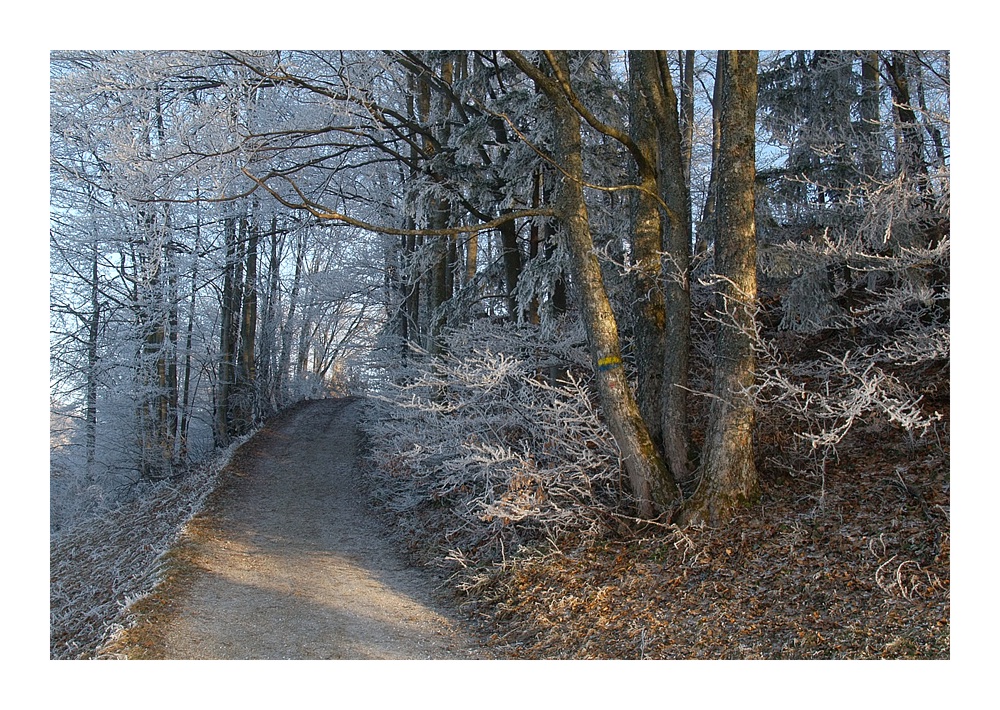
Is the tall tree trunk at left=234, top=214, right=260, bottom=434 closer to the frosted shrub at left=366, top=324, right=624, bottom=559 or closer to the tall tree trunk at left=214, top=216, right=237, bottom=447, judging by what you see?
the tall tree trunk at left=214, top=216, right=237, bottom=447

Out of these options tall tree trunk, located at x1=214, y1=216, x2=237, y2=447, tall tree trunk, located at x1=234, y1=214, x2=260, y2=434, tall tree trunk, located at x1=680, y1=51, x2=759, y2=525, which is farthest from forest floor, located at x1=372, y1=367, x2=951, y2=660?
tall tree trunk, located at x1=234, y1=214, x2=260, y2=434

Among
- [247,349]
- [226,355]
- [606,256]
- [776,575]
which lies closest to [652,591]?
[776,575]

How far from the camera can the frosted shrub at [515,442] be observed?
19.1 ft

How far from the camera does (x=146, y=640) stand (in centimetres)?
486

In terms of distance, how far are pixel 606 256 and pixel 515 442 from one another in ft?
7.43

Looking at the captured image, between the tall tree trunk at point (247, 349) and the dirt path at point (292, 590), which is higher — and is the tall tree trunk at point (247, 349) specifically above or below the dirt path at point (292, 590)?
above

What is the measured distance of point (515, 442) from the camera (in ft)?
23.1

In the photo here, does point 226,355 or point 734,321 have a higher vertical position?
point 734,321

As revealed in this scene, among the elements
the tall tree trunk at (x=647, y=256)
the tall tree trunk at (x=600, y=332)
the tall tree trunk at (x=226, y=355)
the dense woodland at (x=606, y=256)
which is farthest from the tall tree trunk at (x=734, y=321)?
the tall tree trunk at (x=226, y=355)

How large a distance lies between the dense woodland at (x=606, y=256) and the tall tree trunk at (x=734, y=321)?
0.07 feet

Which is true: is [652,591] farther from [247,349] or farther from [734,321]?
[247,349]

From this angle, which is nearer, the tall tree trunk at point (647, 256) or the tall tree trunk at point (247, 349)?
the tall tree trunk at point (647, 256)

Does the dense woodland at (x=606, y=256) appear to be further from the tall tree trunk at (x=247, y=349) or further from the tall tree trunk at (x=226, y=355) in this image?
the tall tree trunk at (x=247, y=349)

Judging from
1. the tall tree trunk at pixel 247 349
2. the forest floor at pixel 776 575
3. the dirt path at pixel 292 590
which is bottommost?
the dirt path at pixel 292 590
